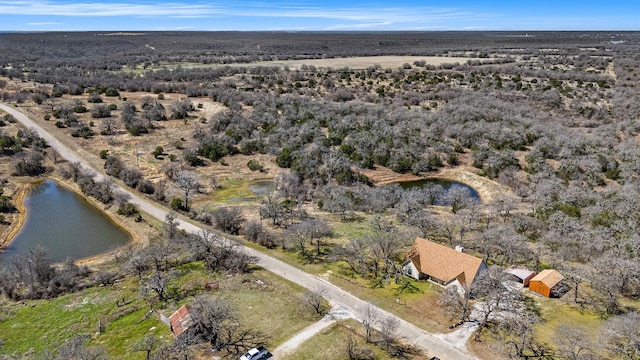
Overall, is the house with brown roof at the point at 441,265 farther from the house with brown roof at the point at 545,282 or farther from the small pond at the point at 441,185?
the small pond at the point at 441,185

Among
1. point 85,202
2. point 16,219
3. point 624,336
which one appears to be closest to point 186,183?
point 85,202

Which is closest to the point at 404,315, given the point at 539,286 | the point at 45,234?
the point at 539,286

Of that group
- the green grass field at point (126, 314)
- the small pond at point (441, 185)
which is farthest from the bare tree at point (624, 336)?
the small pond at point (441, 185)

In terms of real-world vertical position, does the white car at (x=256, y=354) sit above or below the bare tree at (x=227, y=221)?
below

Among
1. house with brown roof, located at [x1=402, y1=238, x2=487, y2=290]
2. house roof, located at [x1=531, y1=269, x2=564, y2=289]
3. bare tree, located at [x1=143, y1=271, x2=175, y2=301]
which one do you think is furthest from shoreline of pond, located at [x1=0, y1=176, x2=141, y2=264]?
house roof, located at [x1=531, y1=269, x2=564, y2=289]

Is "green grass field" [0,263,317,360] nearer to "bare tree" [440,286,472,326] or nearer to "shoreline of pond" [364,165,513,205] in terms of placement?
"bare tree" [440,286,472,326]

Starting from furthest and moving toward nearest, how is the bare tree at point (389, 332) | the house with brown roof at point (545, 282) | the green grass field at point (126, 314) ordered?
1. the house with brown roof at point (545, 282)
2. the green grass field at point (126, 314)
3. the bare tree at point (389, 332)
